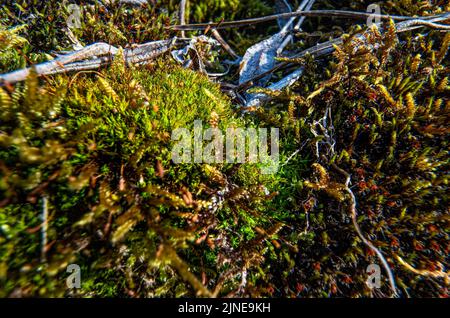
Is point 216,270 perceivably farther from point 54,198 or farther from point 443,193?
point 443,193

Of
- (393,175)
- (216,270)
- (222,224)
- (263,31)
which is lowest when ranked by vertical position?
(216,270)

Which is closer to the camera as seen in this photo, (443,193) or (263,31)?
(443,193)

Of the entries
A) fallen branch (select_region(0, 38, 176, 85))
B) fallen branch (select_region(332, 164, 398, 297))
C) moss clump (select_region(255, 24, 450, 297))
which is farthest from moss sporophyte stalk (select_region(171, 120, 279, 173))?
fallen branch (select_region(0, 38, 176, 85))

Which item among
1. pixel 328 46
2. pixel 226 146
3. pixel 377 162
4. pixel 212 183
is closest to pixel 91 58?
pixel 226 146

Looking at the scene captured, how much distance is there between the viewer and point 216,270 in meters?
1.71

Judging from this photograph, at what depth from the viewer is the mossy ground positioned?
150 cm

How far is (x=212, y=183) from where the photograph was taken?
189cm

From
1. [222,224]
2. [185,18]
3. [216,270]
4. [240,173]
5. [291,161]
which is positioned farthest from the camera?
[185,18]

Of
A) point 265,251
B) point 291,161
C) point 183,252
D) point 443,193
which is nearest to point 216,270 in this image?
point 183,252

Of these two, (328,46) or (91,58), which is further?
(328,46)

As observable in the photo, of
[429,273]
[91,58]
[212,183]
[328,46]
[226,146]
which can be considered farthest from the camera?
[328,46]

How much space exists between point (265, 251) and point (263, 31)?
2777 mm

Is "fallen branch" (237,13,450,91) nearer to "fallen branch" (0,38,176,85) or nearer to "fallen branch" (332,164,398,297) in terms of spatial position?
"fallen branch" (0,38,176,85)

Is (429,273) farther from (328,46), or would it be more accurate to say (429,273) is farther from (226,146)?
Answer: (328,46)
